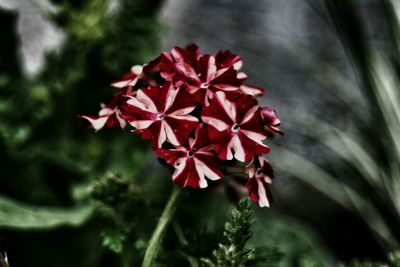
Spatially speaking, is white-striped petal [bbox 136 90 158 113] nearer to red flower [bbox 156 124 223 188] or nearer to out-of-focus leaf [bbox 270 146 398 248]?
red flower [bbox 156 124 223 188]

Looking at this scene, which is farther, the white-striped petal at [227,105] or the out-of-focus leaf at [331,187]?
the out-of-focus leaf at [331,187]

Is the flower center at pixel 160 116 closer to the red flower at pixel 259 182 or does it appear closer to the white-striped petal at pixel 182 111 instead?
the white-striped petal at pixel 182 111

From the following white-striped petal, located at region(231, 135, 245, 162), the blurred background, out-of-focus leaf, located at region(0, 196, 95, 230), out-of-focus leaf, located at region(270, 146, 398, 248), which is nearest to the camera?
white-striped petal, located at region(231, 135, 245, 162)

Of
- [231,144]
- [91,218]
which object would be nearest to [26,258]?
[91,218]

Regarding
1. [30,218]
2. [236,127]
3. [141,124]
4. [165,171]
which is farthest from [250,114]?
[165,171]

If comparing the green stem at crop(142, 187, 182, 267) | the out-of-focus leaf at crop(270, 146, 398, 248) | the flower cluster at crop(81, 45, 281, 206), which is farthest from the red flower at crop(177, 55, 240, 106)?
the out-of-focus leaf at crop(270, 146, 398, 248)

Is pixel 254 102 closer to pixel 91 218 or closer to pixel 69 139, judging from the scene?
pixel 91 218

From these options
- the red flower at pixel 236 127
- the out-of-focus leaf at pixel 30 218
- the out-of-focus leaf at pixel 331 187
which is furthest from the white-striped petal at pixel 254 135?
the out-of-focus leaf at pixel 331 187

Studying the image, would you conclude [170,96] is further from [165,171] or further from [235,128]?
[165,171]
